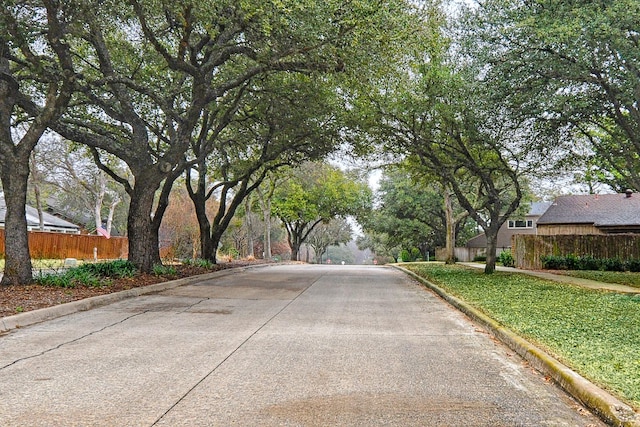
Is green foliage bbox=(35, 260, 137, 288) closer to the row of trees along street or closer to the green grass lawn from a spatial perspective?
the row of trees along street

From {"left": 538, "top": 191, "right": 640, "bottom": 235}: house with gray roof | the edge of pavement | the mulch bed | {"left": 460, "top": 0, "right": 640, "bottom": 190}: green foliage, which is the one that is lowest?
the edge of pavement

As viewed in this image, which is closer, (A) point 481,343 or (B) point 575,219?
(A) point 481,343

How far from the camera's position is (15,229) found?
458 inches

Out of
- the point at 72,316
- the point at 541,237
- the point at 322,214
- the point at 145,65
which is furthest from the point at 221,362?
the point at 322,214

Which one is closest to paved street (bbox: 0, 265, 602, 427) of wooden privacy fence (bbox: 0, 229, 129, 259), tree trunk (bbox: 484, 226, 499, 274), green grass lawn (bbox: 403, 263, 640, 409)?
green grass lawn (bbox: 403, 263, 640, 409)

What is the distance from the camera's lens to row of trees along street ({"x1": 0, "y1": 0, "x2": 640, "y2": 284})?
11.1m

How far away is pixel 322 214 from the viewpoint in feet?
148

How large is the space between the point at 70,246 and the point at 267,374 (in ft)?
92.9

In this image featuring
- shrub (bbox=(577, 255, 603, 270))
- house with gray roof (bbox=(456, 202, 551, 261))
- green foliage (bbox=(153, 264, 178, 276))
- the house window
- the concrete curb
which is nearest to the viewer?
the concrete curb

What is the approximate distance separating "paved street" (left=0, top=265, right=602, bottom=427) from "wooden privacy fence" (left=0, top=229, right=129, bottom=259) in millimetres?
21368

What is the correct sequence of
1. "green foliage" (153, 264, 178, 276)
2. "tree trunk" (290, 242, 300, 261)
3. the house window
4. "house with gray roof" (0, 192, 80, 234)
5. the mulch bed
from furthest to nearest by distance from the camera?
"tree trunk" (290, 242, 300, 261) < the house window < "house with gray roof" (0, 192, 80, 234) < "green foliage" (153, 264, 178, 276) < the mulch bed

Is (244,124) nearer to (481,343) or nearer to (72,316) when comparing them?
(72,316)

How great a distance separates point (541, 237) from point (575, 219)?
815cm

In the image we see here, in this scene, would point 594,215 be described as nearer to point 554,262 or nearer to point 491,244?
point 554,262
